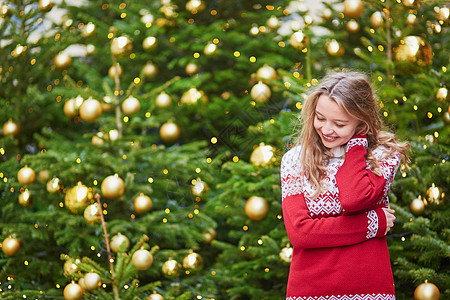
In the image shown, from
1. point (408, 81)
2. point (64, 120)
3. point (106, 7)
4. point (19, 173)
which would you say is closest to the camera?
point (19, 173)

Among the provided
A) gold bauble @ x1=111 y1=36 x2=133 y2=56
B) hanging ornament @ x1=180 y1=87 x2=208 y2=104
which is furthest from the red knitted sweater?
gold bauble @ x1=111 y1=36 x2=133 y2=56

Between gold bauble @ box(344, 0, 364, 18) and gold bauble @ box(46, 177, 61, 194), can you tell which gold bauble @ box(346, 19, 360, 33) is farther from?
gold bauble @ box(46, 177, 61, 194)

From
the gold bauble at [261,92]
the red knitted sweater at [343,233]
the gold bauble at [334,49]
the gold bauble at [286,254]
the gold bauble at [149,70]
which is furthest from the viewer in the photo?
the gold bauble at [149,70]

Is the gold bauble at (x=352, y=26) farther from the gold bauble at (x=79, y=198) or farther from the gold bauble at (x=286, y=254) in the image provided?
the gold bauble at (x=79, y=198)

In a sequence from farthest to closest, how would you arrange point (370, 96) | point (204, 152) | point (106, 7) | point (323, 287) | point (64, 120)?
1. point (106, 7)
2. point (64, 120)
3. point (204, 152)
4. point (370, 96)
5. point (323, 287)

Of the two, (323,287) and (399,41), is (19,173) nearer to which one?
(323,287)

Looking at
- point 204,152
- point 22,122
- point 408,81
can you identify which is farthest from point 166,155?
point 408,81

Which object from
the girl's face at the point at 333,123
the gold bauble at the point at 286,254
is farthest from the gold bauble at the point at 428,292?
the girl's face at the point at 333,123

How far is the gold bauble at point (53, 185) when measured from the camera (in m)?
2.62

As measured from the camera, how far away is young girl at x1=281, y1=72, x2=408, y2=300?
1.46m

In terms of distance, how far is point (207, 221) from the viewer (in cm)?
281

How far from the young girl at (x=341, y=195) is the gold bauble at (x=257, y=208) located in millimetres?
845

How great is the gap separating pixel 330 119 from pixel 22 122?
7.99 ft

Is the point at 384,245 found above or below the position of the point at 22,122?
above
